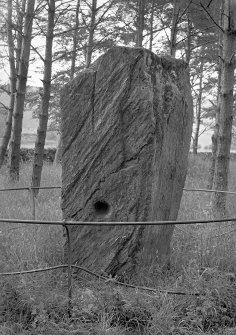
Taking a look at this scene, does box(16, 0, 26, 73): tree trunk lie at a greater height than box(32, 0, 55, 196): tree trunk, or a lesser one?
greater

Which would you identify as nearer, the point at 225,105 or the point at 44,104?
the point at 225,105

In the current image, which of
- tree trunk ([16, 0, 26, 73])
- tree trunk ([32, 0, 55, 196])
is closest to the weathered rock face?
tree trunk ([32, 0, 55, 196])

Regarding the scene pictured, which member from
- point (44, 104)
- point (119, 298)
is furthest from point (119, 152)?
point (44, 104)

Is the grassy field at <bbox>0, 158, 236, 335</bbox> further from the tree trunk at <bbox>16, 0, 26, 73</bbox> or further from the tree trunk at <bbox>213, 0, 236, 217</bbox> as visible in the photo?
the tree trunk at <bbox>16, 0, 26, 73</bbox>

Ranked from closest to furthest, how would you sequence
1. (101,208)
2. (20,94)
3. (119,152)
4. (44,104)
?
1. (119,152)
2. (101,208)
3. (44,104)
4. (20,94)

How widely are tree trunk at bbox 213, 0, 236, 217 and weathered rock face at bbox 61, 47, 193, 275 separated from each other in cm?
216

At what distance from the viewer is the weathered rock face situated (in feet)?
12.1

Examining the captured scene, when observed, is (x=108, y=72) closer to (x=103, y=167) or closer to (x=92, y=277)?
(x=103, y=167)

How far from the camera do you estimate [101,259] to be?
148 inches

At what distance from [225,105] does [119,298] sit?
3751 millimetres

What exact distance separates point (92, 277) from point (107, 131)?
1.30m

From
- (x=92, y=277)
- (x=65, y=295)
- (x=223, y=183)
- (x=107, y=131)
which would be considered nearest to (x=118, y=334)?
(x=65, y=295)

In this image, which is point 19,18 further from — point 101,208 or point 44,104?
point 101,208

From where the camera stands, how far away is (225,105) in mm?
5941
